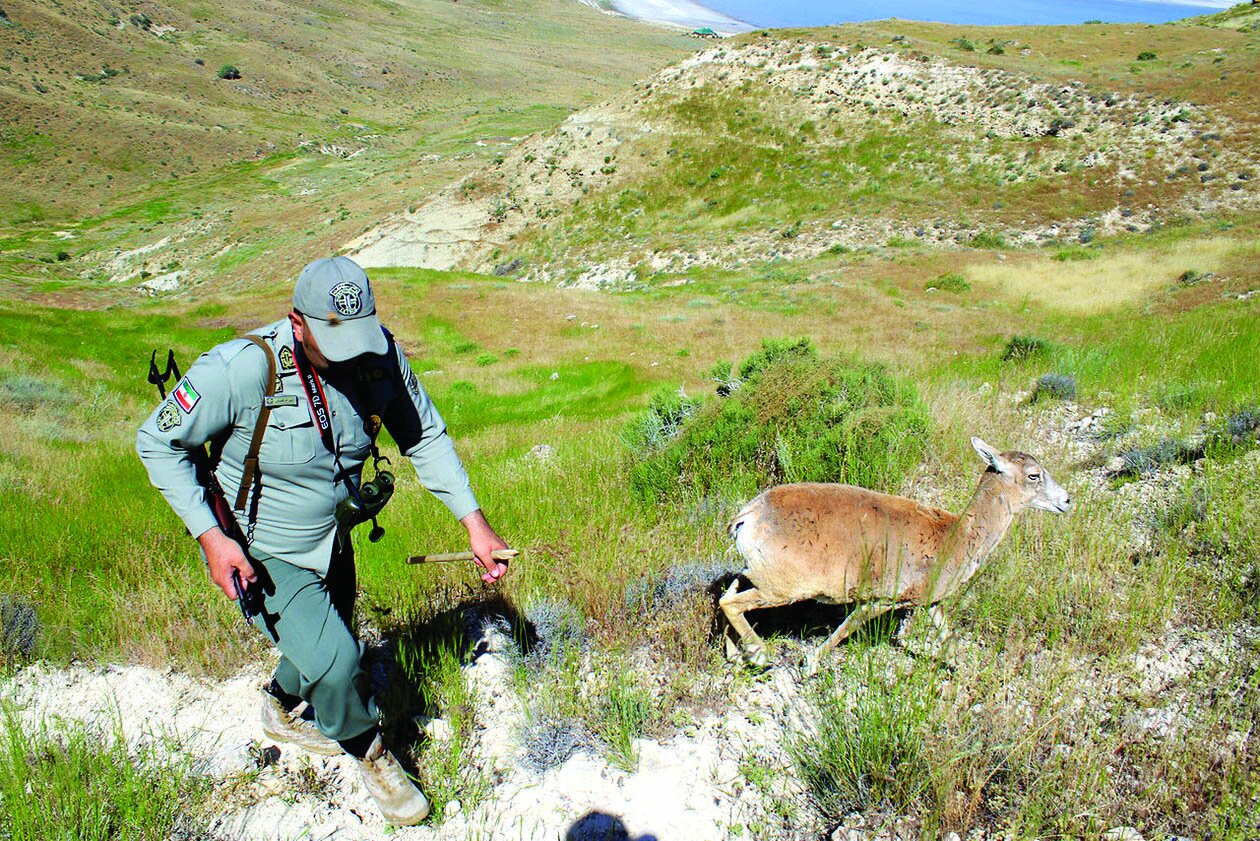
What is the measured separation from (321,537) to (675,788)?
1948 mm

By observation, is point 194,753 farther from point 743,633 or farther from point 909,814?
point 909,814

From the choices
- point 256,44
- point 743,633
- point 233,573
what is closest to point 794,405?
point 743,633

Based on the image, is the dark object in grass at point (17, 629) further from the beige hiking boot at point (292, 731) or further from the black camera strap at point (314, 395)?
the black camera strap at point (314, 395)

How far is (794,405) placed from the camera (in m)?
6.32

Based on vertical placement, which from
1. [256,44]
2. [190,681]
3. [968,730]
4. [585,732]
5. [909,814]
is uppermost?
[256,44]

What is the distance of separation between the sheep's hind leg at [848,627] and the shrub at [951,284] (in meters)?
25.1

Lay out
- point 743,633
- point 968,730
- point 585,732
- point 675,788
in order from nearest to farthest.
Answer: point 968,730, point 675,788, point 585,732, point 743,633

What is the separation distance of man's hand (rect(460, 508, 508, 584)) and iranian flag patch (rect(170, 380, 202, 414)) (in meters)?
1.26

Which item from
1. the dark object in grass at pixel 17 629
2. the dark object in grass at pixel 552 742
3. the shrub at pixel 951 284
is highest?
the dark object in grass at pixel 552 742

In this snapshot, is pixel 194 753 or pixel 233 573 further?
pixel 194 753

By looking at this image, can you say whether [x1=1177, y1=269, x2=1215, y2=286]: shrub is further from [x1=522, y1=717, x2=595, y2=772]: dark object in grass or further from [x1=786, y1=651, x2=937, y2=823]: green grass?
[x1=522, y1=717, x2=595, y2=772]: dark object in grass

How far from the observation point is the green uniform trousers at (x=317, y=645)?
274cm

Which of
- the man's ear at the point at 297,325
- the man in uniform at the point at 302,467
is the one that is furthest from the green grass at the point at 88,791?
the man's ear at the point at 297,325

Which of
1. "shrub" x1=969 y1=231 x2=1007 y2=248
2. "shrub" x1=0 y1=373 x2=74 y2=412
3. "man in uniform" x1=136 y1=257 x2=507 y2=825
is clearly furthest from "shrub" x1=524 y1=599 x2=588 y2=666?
"shrub" x1=969 y1=231 x2=1007 y2=248
